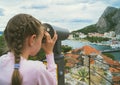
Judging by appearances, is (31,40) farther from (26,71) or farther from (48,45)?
(48,45)

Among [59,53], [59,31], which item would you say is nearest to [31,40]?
[59,31]


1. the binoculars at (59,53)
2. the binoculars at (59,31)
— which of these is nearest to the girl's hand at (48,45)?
the binoculars at (59,31)

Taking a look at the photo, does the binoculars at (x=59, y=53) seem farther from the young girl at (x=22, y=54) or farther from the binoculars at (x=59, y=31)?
Result: the young girl at (x=22, y=54)

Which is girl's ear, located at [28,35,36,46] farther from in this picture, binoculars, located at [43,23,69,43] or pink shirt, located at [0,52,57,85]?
binoculars, located at [43,23,69,43]

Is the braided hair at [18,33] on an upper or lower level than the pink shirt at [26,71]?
upper

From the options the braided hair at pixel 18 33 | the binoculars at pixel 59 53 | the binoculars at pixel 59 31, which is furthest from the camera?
the binoculars at pixel 59 53

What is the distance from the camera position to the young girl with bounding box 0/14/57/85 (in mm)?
1170

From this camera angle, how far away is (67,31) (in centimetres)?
191

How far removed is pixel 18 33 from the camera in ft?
3.84

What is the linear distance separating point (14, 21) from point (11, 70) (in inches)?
7.2

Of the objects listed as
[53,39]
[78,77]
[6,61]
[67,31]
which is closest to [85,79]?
[78,77]

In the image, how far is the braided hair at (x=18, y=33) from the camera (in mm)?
1159

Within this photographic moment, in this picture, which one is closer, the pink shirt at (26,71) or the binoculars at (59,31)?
the pink shirt at (26,71)

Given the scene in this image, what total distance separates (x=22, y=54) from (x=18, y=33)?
0.27 feet
